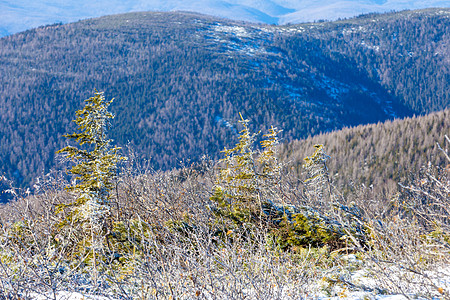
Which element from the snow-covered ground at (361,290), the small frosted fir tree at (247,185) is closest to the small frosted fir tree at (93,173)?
the small frosted fir tree at (247,185)

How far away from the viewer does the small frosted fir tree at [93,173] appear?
7.03 metres

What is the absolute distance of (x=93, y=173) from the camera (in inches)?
292

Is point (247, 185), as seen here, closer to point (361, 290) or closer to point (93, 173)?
point (93, 173)

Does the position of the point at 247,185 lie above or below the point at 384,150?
above

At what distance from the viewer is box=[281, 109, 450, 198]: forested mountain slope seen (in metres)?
76.4

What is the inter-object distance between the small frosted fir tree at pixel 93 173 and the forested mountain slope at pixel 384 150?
67.6 m

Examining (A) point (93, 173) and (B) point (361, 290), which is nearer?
(B) point (361, 290)

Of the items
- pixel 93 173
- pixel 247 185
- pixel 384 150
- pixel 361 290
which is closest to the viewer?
pixel 361 290

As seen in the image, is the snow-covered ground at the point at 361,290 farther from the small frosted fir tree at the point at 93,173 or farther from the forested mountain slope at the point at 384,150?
the forested mountain slope at the point at 384,150

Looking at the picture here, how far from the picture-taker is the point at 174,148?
169375 mm

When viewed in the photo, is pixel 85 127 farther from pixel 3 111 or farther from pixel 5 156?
pixel 3 111

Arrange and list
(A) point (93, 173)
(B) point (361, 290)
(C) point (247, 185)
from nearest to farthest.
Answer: (B) point (361, 290), (A) point (93, 173), (C) point (247, 185)

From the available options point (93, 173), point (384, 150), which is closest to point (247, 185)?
point (93, 173)

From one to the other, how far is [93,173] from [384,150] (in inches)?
3410
